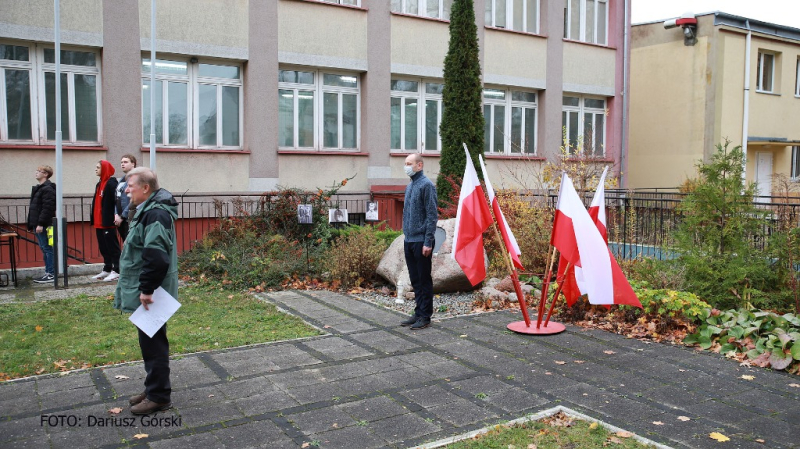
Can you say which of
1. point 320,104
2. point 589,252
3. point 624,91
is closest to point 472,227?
point 589,252

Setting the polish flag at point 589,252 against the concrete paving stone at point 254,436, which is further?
the polish flag at point 589,252

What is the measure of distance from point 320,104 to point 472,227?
9.41 metres

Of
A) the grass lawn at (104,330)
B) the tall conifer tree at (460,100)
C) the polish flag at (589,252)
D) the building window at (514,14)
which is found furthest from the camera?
the building window at (514,14)

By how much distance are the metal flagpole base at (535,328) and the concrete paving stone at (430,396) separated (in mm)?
2071

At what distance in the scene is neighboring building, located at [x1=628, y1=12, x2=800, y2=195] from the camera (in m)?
22.8

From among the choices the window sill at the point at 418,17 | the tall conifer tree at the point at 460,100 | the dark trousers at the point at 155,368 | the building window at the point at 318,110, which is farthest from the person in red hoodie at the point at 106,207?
the window sill at the point at 418,17

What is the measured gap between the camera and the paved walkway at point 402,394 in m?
4.52

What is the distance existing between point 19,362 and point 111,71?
8.39m

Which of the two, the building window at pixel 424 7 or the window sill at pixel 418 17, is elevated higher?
the building window at pixel 424 7

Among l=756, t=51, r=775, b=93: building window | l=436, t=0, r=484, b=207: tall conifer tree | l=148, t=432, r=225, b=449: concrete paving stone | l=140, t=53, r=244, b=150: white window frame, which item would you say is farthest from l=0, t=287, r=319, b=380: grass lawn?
l=756, t=51, r=775, b=93: building window

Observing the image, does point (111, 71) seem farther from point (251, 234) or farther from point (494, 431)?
point (494, 431)

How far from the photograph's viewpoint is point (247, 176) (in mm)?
14664

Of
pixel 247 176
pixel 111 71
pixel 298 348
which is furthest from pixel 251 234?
pixel 298 348

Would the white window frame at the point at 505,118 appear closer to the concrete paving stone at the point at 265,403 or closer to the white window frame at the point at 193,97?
the white window frame at the point at 193,97
